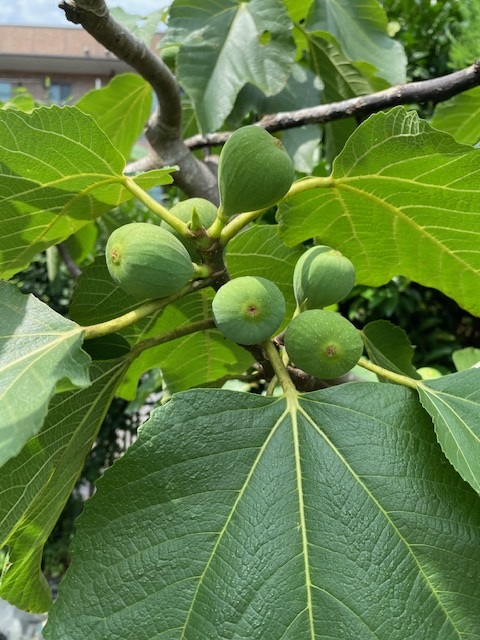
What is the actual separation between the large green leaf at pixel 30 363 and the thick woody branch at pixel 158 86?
1.37ft

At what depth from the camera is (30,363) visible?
0.65 meters

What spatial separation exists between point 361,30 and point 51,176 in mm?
1132

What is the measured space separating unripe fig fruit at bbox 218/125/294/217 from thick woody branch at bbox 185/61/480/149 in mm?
480

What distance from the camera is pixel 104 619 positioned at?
0.64m

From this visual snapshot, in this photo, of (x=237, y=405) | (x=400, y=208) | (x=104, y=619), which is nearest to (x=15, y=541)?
(x=104, y=619)

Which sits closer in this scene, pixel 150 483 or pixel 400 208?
pixel 150 483

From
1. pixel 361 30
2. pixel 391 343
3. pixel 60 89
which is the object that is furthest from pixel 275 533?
pixel 60 89

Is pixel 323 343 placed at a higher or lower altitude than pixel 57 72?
higher

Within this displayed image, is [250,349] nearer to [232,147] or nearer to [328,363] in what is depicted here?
[328,363]

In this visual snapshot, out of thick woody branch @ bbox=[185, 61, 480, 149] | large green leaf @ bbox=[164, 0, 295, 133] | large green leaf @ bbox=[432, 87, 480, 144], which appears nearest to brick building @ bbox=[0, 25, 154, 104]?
large green leaf @ bbox=[164, 0, 295, 133]

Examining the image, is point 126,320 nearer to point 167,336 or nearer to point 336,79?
point 167,336

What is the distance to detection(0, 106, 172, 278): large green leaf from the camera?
0.76 m

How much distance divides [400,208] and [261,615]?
1.74ft

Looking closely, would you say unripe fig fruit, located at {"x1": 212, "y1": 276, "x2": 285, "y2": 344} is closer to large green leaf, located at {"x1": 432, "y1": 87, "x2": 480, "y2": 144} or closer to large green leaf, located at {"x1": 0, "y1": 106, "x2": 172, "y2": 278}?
large green leaf, located at {"x1": 0, "y1": 106, "x2": 172, "y2": 278}
